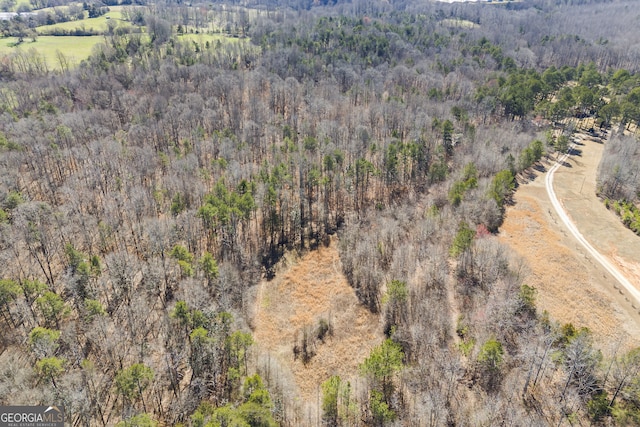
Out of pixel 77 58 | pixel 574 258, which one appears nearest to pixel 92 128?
pixel 77 58

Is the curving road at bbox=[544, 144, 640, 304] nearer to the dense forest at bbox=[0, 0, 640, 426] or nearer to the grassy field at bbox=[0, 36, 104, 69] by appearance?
the dense forest at bbox=[0, 0, 640, 426]

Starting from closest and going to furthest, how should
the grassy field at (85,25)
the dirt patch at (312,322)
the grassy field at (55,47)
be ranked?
1. the dirt patch at (312,322)
2. the grassy field at (55,47)
3. the grassy field at (85,25)

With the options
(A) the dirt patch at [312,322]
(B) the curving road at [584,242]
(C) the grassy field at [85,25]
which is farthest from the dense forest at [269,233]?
(C) the grassy field at [85,25]

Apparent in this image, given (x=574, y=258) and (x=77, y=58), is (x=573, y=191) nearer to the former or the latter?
(x=574, y=258)

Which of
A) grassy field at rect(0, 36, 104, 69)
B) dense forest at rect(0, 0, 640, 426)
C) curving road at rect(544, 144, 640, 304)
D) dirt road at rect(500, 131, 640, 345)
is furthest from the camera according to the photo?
grassy field at rect(0, 36, 104, 69)

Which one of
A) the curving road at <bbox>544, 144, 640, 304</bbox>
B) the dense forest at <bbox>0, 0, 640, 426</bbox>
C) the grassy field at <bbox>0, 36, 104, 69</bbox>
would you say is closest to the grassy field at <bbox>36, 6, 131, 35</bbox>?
the grassy field at <bbox>0, 36, 104, 69</bbox>

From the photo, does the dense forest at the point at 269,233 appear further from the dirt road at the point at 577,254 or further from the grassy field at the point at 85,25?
the grassy field at the point at 85,25

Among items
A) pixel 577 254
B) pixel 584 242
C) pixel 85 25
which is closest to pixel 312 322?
pixel 577 254
